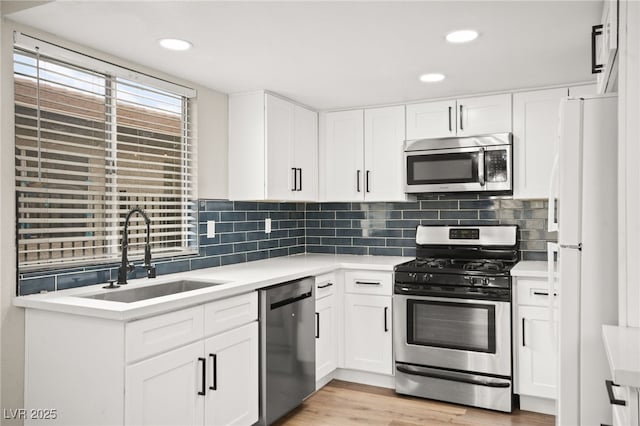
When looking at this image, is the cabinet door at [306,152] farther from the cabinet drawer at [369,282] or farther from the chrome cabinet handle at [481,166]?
the chrome cabinet handle at [481,166]

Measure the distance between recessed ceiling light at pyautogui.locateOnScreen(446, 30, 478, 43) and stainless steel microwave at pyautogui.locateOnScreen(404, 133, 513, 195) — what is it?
122cm

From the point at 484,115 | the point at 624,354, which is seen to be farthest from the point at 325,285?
the point at 624,354

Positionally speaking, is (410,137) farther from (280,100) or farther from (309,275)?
(309,275)

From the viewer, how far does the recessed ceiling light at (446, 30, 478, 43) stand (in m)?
2.41

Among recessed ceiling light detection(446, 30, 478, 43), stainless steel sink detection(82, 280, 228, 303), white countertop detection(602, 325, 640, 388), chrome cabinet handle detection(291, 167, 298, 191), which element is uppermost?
recessed ceiling light detection(446, 30, 478, 43)

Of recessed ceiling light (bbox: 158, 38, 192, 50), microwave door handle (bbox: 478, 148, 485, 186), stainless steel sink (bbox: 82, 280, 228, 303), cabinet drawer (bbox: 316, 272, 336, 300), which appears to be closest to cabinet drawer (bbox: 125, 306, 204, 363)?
stainless steel sink (bbox: 82, 280, 228, 303)

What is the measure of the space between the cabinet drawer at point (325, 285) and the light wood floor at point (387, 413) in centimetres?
72

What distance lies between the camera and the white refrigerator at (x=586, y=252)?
76.6 inches

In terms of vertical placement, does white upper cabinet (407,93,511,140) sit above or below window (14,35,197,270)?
above

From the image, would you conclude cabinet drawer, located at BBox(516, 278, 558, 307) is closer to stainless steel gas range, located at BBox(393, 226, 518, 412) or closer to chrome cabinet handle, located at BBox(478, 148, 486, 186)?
stainless steel gas range, located at BBox(393, 226, 518, 412)

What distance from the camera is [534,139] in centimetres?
351

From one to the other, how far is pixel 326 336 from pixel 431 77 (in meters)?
1.93

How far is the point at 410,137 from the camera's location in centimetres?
392

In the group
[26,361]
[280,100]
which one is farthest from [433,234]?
[26,361]
